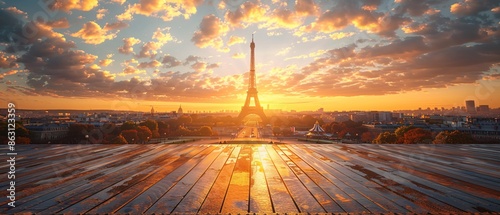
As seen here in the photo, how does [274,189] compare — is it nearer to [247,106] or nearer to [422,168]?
[422,168]

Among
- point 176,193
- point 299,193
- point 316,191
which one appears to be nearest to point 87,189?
point 176,193

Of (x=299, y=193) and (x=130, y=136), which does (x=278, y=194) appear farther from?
(x=130, y=136)

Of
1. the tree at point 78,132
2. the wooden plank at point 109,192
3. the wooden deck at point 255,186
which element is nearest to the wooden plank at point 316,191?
the wooden deck at point 255,186

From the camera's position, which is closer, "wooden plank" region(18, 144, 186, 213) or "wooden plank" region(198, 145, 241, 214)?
"wooden plank" region(198, 145, 241, 214)

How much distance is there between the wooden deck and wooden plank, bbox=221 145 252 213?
0.02 metres

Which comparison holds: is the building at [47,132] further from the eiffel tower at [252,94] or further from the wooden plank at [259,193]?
the wooden plank at [259,193]

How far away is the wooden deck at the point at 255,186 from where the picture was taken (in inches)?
144

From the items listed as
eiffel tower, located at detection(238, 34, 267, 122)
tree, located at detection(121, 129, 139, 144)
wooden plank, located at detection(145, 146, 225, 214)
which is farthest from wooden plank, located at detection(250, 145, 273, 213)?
eiffel tower, located at detection(238, 34, 267, 122)

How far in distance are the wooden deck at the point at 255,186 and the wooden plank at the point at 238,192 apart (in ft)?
0.05

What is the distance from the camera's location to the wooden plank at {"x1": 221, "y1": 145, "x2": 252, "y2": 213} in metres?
3.61

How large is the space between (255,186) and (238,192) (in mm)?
488

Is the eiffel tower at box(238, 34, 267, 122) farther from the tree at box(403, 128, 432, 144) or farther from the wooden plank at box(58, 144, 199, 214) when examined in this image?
the wooden plank at box(58, 144, 199, 214)

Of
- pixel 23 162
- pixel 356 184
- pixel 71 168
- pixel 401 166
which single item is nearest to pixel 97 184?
pixel 71 168

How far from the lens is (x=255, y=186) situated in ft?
15.7
